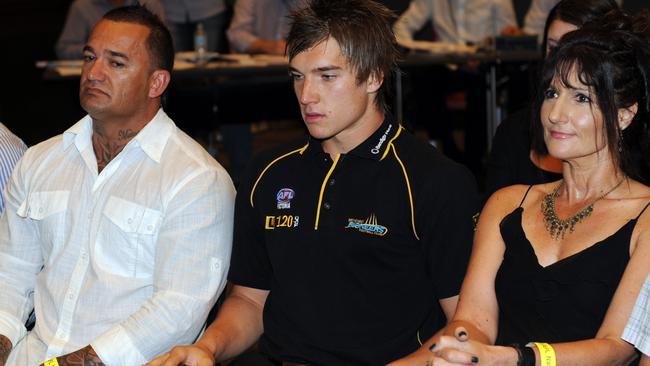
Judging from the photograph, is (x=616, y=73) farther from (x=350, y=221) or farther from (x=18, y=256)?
Result: (x=18, y=256)

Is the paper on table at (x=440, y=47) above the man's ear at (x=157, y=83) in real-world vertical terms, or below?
above

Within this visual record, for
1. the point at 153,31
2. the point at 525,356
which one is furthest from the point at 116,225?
the point at 525,356

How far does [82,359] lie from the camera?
2.58m

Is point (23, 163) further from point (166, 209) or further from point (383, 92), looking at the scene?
point (383, 92)

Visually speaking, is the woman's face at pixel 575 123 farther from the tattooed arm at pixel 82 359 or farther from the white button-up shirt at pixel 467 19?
the white button-up shirt at pixel 467 19

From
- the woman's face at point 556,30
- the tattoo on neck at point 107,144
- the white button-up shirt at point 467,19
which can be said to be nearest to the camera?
the tattoo on neck at point 107,144

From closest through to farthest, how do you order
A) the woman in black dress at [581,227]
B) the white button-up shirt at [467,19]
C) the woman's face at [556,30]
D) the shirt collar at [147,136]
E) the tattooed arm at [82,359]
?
the woman in black dress at [581,227] < the tattooed arm at [82,359] < the shirt collar at [147,136] < the woman's face at [556,30] < the white button-up shirt at [467,19]

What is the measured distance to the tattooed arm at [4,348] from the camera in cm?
270

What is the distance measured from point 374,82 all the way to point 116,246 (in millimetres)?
856

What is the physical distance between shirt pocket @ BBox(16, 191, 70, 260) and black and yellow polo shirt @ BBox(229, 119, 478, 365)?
62 centimetres

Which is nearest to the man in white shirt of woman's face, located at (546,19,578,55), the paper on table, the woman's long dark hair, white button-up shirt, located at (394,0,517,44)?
the woman's long dark hair

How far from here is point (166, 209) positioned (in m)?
2.70

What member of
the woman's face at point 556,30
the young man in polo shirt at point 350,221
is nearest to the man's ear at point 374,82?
the young man in polo shirt at point 350,221

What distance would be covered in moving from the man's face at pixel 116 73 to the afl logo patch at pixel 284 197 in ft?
1.81
